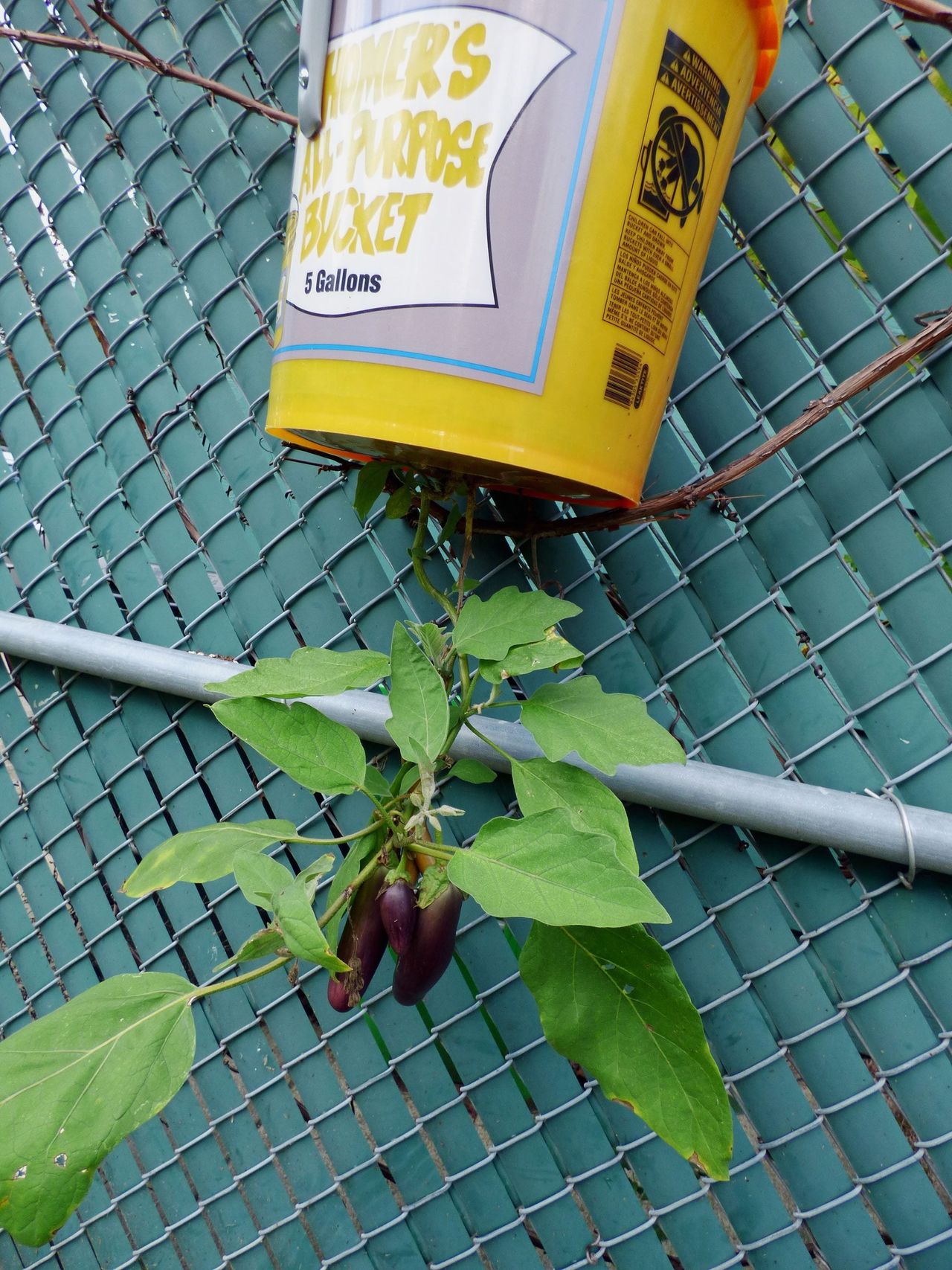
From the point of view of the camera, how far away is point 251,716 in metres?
0.55

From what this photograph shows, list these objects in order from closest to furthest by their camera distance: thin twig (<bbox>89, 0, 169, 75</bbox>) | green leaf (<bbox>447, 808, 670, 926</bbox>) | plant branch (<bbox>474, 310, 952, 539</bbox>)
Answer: green leaf (<bbox>447, 808, 670, 926</bbox>)
plant branch (<bbox>474, 310, 952, 539</bbox>)
thin twig (<bbox>89, 0, 169, 75</bbox>)

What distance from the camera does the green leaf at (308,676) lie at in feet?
1.81

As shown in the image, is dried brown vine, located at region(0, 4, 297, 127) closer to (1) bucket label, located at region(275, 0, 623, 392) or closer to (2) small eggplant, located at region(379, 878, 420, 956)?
(1) bucket label, located at region(275, 0, 623, 392)

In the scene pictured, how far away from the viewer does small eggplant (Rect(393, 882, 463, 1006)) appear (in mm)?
536

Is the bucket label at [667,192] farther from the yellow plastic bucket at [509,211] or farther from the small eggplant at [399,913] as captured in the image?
the small eggplant at [399,913]

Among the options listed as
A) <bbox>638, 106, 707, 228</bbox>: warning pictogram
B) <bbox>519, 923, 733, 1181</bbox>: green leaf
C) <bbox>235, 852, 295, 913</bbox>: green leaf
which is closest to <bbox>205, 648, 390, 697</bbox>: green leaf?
<bbox>235, 852, 295, 913</bbox>: green leaf

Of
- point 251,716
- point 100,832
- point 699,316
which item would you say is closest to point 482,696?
point 251,716

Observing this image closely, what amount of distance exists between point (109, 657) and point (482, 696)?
0.47 meters

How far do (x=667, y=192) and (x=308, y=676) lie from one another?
0.40 m

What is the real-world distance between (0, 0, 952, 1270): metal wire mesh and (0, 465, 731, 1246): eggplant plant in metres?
0.23

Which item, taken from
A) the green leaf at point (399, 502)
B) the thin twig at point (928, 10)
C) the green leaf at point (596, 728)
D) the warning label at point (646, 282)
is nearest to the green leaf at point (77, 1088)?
the green leaf at point (596, 728)

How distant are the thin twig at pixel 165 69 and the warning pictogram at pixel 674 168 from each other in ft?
1.55

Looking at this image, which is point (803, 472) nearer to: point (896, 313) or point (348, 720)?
point (896, 313)

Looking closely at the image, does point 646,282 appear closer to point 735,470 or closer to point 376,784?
point 735,470
